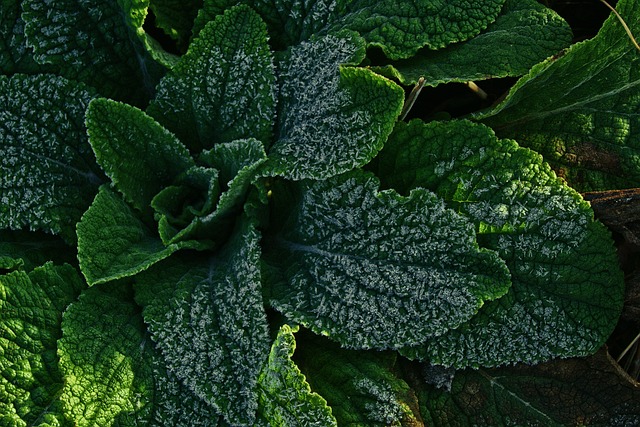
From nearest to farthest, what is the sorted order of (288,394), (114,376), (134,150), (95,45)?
(288,394) < (114,376) < (134,150) < (95,45)

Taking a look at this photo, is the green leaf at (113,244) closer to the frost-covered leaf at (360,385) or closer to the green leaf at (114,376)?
A: the green leaf at (114,376)

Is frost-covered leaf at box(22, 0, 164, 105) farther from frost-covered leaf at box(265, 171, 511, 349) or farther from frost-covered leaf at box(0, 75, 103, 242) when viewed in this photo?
frost-covered leaf at box(265, 171, 511, 349)

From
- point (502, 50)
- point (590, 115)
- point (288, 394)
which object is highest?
point (502, 50)

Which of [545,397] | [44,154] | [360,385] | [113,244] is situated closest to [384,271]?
[360,385]

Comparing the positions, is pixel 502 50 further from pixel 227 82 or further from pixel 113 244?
pixel 113 244

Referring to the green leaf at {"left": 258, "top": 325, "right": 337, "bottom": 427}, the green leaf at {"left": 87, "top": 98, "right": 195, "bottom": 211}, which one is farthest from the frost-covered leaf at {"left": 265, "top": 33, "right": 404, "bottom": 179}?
the green leaf at {"left": 258, "top": 325, "right": 337, "bottom": 427}

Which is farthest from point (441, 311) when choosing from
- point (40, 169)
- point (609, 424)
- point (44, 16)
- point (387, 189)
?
point (44, 16)

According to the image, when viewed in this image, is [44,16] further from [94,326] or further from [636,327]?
[636,327]
